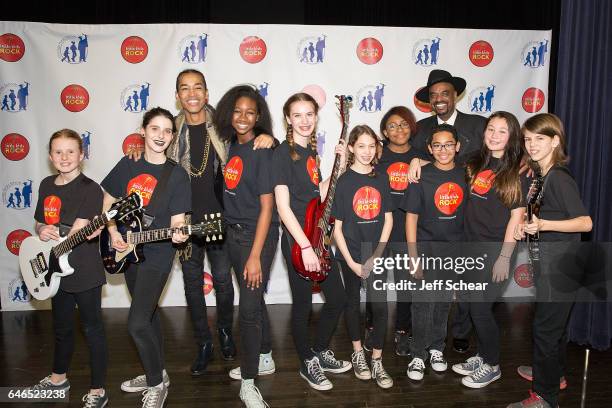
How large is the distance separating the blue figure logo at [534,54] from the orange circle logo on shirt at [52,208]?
4165 mm

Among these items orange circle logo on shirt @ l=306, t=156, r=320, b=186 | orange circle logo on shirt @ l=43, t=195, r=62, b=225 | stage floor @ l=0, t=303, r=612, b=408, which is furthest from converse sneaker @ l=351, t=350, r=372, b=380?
orange circle logo on shirt @ l=43, t=195, r=62, b=225

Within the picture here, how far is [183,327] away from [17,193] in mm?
1963

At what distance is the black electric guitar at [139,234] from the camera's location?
250cm

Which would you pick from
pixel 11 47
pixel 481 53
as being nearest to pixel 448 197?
pixel 481 53

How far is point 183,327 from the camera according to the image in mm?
4094

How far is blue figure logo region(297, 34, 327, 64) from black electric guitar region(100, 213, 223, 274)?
7.90ft

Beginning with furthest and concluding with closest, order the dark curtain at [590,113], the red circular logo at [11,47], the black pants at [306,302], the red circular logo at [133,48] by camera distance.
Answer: the red circular logo at [133,48] < the red circular logo at [11,47] < the dark curtain at [590,113] < the black pants at [306,302]

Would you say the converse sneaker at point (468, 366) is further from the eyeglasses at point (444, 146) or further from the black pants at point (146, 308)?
the black pants at point (146, 308)

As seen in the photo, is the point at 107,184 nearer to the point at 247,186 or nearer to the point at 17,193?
the point at 247,186

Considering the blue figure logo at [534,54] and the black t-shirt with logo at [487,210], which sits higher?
the blue figure logo at [534,54]

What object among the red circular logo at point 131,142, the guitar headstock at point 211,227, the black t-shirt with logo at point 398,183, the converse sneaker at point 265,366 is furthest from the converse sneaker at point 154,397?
the red circular logo at point 131,142

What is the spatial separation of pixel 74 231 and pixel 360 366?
189cm

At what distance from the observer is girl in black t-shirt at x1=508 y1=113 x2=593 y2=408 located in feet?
8.31

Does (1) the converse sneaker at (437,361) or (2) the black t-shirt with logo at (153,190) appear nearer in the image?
(2) the black t-shirt with logo at (153,190)
